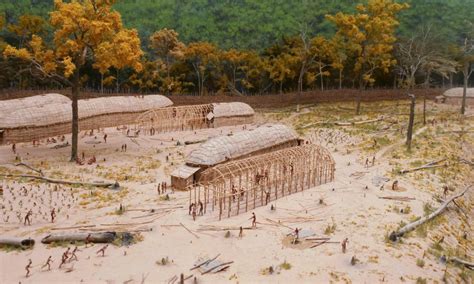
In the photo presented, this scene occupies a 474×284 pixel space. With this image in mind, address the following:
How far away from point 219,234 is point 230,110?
20943 mm

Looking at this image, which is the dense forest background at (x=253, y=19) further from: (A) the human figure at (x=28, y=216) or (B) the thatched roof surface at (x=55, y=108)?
(A) the human figure at (x=28, y=216)

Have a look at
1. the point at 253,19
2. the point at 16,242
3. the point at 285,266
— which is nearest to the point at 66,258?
the point at 16,242

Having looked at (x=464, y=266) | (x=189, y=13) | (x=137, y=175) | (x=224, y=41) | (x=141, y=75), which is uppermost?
(x=189, y=13)

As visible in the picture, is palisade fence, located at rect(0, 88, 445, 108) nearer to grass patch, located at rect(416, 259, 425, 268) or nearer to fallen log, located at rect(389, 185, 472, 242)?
fallen log, located at rect(389, 185, 472, 242)

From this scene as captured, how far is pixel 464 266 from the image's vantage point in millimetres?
14781

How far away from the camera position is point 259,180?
19.4 meters

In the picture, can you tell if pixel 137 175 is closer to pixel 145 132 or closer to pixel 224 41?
pixel 145 132

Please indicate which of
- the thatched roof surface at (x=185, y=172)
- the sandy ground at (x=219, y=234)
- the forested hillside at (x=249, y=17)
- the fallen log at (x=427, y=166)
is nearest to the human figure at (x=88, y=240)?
the sandy ground at (x=219, y=234)

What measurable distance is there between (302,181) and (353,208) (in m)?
2.76

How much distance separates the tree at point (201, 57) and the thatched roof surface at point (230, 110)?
880 cm

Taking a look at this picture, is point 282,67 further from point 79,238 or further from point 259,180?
point 79,238

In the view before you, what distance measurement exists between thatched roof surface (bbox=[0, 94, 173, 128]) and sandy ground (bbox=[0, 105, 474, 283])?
4.85 metres

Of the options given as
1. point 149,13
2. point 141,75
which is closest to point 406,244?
point 141,75

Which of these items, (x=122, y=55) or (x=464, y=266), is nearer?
(x=464, y=266)
